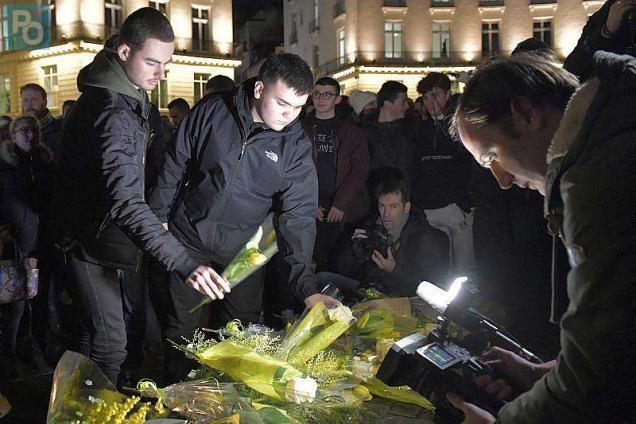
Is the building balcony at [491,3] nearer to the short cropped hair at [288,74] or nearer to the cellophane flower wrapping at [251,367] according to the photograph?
the short cropped hair at [288,74]

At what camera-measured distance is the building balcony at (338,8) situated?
133 ft

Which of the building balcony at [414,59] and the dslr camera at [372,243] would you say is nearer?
the dslr camera at [372,243]

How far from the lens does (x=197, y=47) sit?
3503cm

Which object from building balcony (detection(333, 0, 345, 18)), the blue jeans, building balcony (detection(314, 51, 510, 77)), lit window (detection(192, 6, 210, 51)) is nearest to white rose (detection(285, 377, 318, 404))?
the blue jeans

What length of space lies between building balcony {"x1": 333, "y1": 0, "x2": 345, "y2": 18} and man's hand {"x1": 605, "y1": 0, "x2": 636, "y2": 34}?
38.8 meters

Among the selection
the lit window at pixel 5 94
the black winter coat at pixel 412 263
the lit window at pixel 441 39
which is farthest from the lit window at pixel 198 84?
the black winter coat at pixel 412 263

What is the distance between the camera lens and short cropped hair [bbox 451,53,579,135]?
1639 mm

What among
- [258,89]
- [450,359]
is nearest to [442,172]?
[258,89]

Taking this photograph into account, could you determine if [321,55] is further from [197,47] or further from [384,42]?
[197,47]

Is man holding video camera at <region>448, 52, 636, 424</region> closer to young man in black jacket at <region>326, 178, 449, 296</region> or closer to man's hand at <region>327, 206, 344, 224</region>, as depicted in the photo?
young man in black jacket at <region>326, 178, 449, 296</region>

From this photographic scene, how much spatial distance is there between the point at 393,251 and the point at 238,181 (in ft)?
5.91

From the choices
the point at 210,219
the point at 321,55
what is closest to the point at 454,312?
the point at 210,219

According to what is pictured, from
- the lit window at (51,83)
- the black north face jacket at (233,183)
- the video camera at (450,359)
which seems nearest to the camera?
the video camera at (450,359)

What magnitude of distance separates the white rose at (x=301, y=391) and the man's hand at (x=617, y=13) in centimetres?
219
